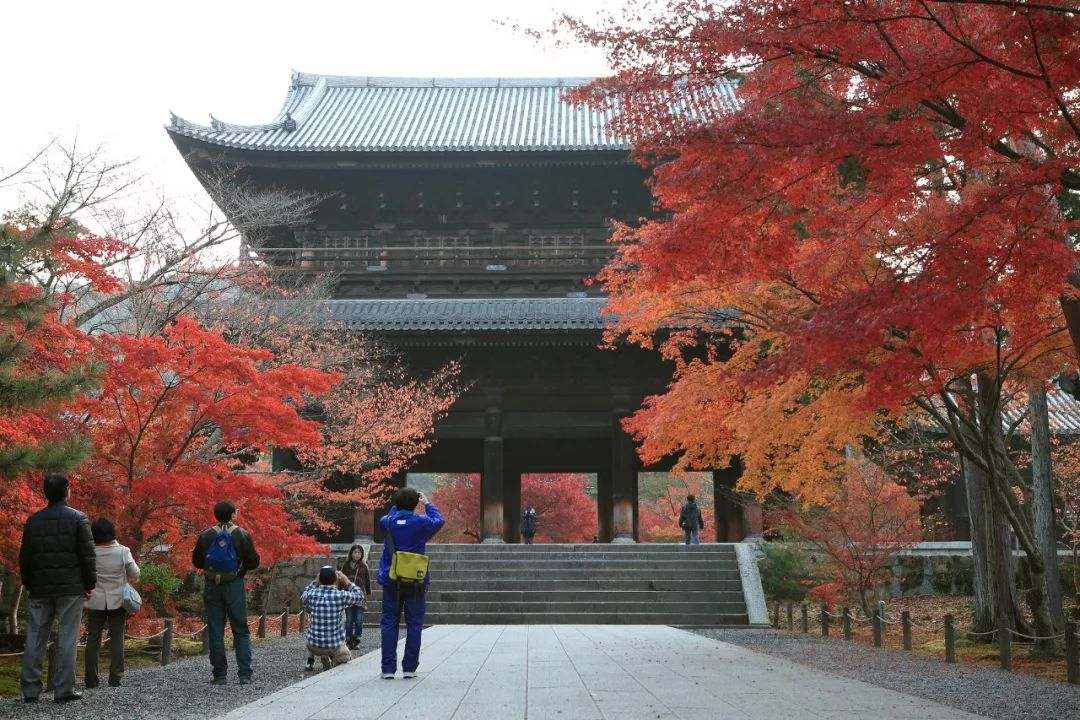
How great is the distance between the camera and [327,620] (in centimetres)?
918

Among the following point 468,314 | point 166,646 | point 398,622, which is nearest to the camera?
point 398,622

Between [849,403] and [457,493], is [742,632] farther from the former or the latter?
[457,493]

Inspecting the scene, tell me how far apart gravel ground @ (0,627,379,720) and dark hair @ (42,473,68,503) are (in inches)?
60.5

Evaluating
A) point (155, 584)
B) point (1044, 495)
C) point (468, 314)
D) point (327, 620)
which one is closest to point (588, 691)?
point (327, 620)

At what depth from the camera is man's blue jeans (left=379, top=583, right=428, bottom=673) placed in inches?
301

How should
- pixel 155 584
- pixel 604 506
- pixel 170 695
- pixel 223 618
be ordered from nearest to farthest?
pixel 170 695 < pixel 223 618 < pixel 155 584 < pixel 604 506

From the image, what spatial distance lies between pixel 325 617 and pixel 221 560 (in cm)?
153

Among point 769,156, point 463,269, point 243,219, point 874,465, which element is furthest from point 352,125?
point 769,156

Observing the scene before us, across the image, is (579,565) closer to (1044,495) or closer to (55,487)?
(1044,495)

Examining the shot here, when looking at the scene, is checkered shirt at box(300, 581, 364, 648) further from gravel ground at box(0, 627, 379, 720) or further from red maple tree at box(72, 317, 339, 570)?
red maple tree at box(72, 317, 339, 570)

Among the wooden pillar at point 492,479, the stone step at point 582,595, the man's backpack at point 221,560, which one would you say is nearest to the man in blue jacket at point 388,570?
the man's backpack at point 221,560

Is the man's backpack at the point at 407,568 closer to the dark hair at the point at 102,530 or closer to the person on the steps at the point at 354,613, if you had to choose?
the dark hair at the point at 102,530

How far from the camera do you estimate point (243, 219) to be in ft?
61.2

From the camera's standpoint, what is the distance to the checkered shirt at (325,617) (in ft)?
30.1
